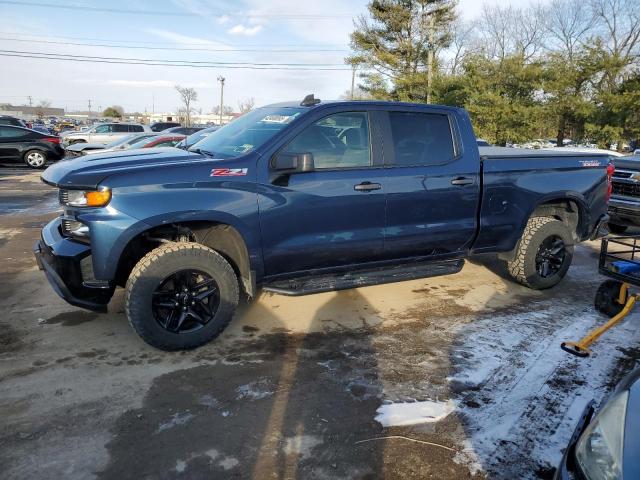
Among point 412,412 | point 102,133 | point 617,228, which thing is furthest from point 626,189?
point 102,133

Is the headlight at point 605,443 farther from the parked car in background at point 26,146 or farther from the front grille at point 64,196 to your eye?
the parked car in background at point 26,146

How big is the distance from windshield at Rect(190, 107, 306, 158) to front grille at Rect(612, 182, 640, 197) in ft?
21.0

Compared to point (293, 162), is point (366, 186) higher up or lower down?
lower down

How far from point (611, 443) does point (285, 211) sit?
8.66 feet

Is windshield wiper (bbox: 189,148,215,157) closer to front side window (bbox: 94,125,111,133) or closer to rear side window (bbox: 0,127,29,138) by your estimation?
rear side window (bbox: 0,127,29,138)

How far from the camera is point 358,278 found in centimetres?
418

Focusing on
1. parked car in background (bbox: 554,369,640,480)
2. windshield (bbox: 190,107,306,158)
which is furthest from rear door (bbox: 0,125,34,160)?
parked car in background (bbox: 554,369,640,480)

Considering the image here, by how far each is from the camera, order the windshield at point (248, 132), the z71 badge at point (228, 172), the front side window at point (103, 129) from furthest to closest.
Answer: the front side window at point (103, 129) → the windshield at point (248, 132) → the z71 badge at point (228, 172)

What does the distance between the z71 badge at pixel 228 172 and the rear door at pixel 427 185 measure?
1.25 meters

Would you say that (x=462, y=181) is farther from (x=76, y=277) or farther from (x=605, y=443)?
(x=76, y=277)

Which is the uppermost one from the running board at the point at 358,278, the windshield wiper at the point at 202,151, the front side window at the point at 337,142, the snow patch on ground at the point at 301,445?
the front side window at the point at 337,142

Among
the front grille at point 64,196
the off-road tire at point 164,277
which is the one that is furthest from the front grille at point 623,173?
the front grille at point 64,196

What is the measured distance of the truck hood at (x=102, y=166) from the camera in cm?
332

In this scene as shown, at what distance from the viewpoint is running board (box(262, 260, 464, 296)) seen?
3.92 metres
